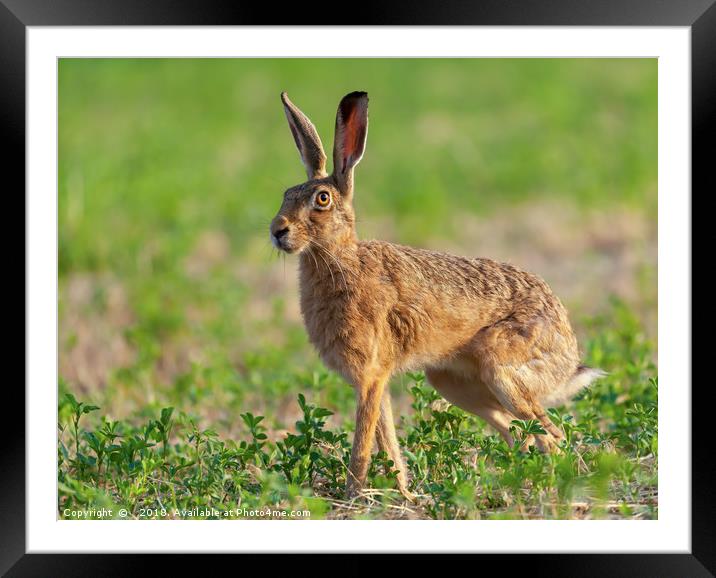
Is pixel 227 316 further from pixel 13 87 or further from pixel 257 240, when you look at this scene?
pixel 13 87

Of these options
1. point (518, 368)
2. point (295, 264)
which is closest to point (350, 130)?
point (518, 368)

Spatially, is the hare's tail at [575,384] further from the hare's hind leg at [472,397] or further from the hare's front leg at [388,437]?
the hare's front leg at [388,437]

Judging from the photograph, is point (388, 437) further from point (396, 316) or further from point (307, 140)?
point (307, 140)

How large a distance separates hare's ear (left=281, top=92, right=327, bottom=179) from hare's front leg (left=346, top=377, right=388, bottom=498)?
1221 millimetres

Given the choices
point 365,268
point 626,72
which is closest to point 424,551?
point 365,268

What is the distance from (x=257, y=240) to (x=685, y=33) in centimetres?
780

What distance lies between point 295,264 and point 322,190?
212 inches

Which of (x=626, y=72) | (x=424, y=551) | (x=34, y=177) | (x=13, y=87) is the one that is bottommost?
(x=424, y=551)

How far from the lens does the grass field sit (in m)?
6.18

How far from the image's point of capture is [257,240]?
41.6 ft

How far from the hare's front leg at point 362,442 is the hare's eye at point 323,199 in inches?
38.8

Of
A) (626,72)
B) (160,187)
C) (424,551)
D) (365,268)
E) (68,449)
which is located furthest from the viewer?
(626,72)

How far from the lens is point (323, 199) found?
622 centimetres

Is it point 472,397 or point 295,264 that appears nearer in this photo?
point 472,397
